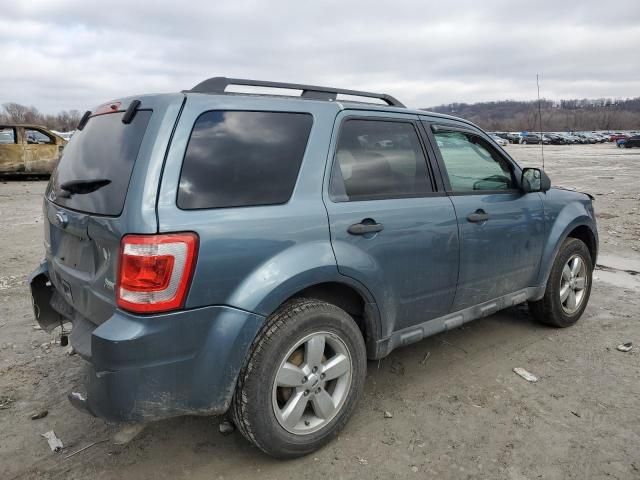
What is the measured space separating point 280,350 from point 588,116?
139 metres

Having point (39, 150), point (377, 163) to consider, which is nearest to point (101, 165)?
point (377, 163)

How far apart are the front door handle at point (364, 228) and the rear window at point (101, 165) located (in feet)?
3.74

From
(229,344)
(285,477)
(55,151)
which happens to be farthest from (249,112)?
(55,151)

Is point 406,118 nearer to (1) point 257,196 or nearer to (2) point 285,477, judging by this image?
(1) point 257,196

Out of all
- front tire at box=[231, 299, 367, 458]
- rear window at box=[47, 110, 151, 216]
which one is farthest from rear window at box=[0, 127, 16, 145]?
front tire at box=[231, 299, 367, 458]

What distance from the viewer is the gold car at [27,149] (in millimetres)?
14977

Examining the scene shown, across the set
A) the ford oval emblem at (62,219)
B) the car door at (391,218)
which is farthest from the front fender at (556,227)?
the ford oval emblem at (62,219)

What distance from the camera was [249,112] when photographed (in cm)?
253

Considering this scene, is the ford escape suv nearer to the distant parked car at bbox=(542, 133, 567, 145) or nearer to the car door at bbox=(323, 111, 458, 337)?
the car door at bbox=(323, 111, 458, 337)

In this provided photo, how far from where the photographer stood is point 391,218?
290cm

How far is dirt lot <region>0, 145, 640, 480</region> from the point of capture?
2590mm

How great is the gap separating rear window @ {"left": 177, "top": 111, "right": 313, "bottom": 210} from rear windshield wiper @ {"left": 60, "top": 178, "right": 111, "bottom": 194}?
439mm

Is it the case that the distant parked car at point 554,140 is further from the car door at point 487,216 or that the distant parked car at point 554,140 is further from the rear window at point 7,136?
the car door at point 487,216

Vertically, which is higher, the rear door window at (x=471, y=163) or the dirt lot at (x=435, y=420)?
the rear door window at (x=471, y=163)
